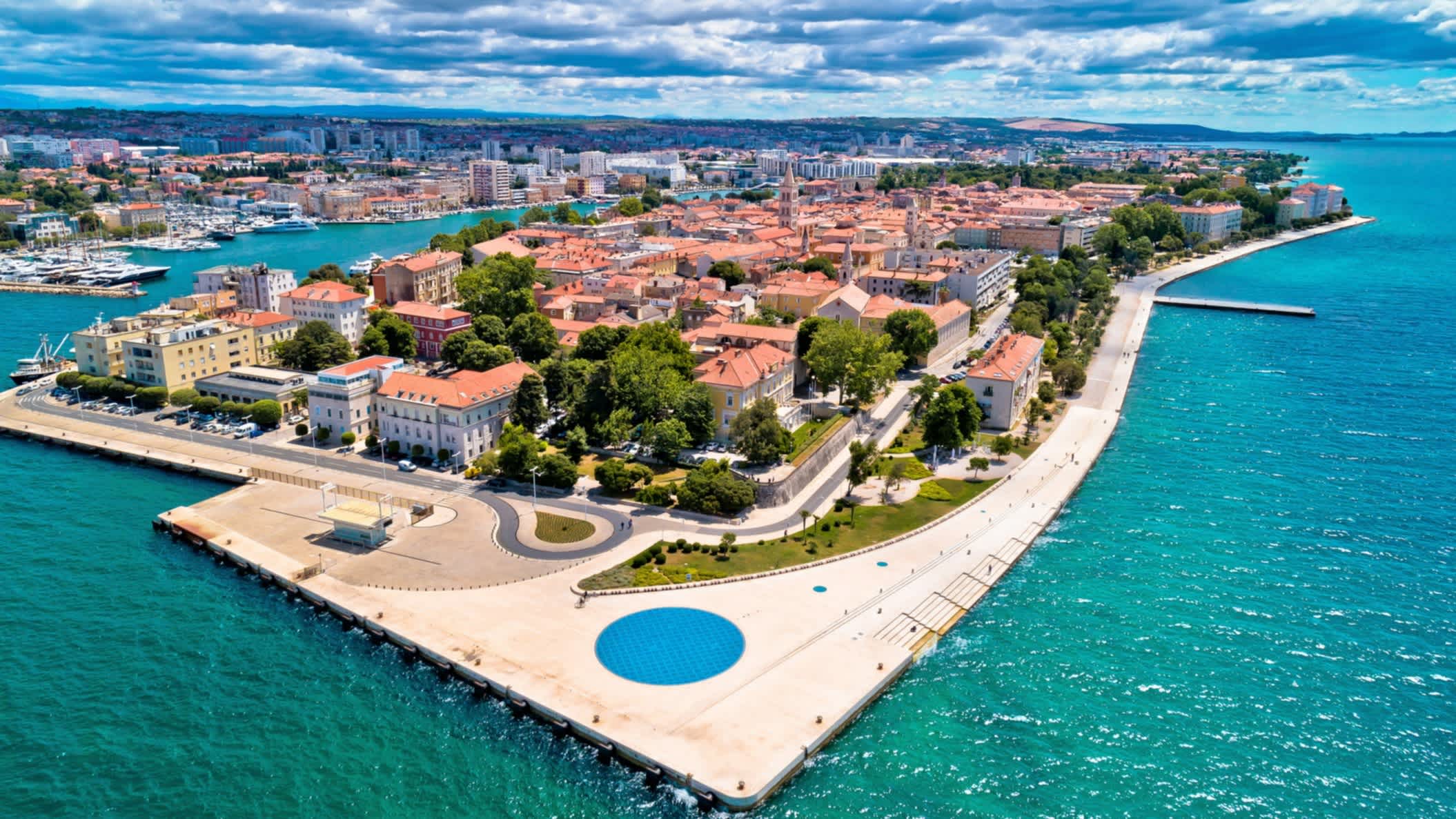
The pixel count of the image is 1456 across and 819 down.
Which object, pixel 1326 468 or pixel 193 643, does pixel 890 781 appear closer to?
pixel 193 643

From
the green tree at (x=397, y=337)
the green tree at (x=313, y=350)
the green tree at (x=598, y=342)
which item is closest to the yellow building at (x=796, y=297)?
the green tree at (x=598, y=342)

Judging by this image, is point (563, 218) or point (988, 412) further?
point (563, 218)

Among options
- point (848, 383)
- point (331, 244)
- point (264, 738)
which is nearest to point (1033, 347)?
point (848, 383)

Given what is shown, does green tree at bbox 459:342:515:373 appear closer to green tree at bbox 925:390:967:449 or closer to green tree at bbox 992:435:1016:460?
green tree at bbox 925:390:967:449

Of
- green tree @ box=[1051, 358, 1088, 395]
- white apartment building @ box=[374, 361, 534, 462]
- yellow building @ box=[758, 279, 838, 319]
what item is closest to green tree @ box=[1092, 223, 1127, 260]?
yellow building @ box=[758, 279, 838, 319]

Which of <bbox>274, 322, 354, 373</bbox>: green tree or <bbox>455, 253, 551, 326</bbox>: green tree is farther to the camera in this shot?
<bbox>455, 253, 551, 326</bbox>: green tree
